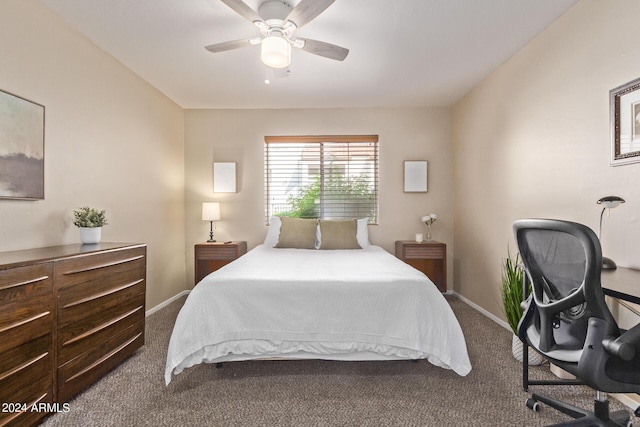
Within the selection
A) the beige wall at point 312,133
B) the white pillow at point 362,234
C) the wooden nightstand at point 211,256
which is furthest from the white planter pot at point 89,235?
the white pillow at point 362,234

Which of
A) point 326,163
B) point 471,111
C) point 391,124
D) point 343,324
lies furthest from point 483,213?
point 343,324

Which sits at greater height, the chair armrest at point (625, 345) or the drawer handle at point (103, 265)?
the drawer handle at point (103, 265)

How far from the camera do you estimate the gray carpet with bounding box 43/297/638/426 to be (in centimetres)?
171

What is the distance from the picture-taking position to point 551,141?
2457mm

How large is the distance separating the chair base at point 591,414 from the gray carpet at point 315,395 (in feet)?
0.30

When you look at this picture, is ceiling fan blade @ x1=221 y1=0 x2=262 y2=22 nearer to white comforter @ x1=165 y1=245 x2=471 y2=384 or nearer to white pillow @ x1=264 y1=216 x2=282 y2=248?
white comforter @ x1=165 y1=245 x2=471 y2=384

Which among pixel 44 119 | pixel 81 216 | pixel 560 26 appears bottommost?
pixel 81 216

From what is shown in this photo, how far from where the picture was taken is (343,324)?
1.98m

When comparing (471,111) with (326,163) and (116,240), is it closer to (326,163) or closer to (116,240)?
(326,163)

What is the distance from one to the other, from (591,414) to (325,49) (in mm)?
2672

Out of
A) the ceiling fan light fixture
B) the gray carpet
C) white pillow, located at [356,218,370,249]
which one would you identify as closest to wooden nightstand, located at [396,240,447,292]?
white pillow, located at [356,218,370,249]

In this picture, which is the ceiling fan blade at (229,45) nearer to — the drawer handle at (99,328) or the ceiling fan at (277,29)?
the ceiling fan at (277,29)

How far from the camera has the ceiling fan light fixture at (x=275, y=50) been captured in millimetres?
2158

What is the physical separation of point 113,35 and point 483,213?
3.88 metres
